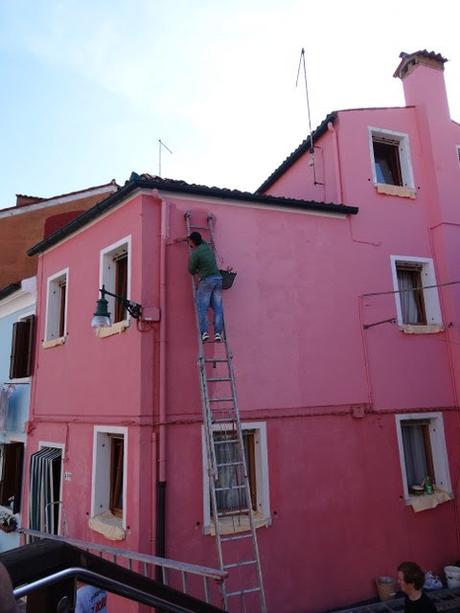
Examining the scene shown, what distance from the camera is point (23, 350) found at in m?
10.5

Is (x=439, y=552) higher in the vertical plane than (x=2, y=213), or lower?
lower

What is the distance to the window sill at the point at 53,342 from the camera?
936 centimetres

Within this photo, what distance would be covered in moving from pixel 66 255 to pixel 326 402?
606 cm

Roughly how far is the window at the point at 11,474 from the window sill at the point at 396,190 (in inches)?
390

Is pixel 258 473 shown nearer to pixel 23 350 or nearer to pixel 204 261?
pixel 204 261

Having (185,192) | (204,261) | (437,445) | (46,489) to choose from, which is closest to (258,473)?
(204,261)

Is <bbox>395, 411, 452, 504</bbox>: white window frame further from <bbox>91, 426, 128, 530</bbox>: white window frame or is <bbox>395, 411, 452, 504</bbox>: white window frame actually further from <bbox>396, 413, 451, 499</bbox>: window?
<bbox>91, 426, 128, 530</bbox>: white window frame

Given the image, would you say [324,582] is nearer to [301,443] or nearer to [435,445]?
[301,443]

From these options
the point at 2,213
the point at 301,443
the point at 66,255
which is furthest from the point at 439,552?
the point at 2,213

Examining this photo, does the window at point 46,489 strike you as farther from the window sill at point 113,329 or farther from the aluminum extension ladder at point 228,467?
the aluminum extension ladder at point 228,467

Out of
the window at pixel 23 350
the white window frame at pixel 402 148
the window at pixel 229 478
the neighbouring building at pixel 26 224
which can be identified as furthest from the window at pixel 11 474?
the white window frame at pixel 402 148

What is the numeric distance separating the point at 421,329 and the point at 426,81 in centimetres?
593

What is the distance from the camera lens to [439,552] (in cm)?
849

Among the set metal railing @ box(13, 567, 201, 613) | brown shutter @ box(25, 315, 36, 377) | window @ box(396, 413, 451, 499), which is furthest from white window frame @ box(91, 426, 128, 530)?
metal railing @ box(13, 567, 201, 613)
